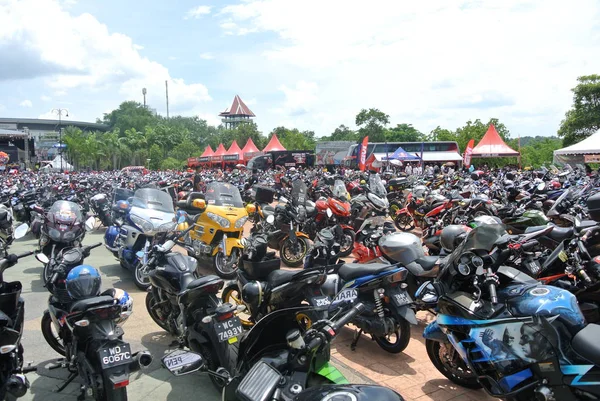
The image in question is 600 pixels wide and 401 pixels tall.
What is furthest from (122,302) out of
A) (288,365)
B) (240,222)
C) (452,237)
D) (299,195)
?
(299,195)

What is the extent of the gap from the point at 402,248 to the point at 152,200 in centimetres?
430

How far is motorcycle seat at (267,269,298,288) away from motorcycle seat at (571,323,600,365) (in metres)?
2.07

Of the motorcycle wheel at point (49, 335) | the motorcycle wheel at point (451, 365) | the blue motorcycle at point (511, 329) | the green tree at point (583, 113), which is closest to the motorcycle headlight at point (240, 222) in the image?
the motorcycle wheel at point (49, 335)

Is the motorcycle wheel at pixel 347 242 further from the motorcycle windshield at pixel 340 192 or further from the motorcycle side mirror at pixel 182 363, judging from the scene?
the motorcycle side mirror at pixel 182 363

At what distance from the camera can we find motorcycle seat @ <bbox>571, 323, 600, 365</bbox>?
7.23 feet

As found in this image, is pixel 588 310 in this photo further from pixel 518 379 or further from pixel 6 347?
pixel 6 347

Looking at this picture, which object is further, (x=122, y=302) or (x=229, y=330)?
(x=122, y=302)

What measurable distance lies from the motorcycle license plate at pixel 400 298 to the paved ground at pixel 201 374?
549 millimetres

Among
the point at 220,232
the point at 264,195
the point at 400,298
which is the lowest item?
the point at 400,298

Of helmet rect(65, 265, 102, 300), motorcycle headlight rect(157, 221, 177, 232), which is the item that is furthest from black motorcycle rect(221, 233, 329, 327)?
motorcycle headlight rect(157, 221, 177, 232)

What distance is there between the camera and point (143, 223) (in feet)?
21.2

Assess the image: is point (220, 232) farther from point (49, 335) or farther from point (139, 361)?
point (139, 361)

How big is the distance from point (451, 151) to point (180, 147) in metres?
39.4

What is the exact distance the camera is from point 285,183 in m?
14.6
